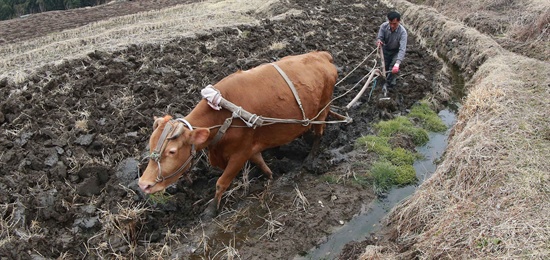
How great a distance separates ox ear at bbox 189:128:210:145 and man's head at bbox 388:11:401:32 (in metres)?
5.57

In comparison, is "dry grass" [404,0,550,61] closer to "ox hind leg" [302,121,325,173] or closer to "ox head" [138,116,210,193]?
"ox hind leg" [302,121,325,173]

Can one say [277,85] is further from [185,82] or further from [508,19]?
[508,19]

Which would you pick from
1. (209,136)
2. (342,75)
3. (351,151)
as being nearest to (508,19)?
(342,75)

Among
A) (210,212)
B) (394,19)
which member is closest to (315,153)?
(210,212)

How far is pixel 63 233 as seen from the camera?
195 inches

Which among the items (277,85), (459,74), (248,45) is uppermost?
(277,85)

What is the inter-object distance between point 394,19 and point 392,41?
2.24 feet

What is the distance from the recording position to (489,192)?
4.91 m

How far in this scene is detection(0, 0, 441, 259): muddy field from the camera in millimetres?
5027

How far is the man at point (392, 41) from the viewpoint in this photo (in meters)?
8.57

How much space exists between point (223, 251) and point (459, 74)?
983 cm

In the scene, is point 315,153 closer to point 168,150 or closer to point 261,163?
point 261,163

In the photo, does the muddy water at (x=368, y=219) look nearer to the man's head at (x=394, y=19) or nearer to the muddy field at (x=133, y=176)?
the muddy field at (x=133, y=176)

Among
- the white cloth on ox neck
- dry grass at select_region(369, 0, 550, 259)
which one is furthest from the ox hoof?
dry grass at select_region(369, 0, 550, 259)
